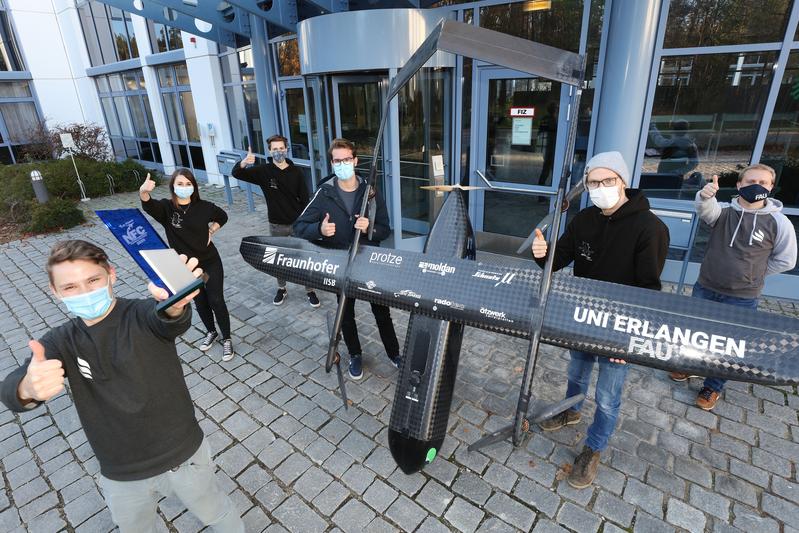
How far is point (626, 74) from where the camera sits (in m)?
4.59

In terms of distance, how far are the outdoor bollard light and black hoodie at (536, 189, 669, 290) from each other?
35.9ft

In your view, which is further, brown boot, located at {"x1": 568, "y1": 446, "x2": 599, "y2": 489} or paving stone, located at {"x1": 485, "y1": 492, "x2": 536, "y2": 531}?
brown boot, located at {"x1": 568, "y1": 446, "x2": 599, "y2": 489}

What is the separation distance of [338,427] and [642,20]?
5007mm

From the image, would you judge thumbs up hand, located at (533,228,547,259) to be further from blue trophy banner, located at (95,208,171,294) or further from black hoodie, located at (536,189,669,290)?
blue trophy banner, located at (95,208,171,294)

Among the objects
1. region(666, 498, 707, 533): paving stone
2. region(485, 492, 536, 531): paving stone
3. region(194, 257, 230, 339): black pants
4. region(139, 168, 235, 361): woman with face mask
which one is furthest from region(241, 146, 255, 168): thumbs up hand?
region(666, 498, 707, 533): paving stone

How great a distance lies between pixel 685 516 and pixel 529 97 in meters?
4.84

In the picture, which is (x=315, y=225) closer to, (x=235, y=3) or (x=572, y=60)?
(x=572, y=60)

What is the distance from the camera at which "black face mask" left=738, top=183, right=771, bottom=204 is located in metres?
2.88

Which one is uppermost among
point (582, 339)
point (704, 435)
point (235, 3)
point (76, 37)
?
point (76, 37)

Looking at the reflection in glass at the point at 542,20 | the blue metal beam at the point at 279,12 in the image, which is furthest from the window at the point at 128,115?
the reflection in glass at the point at 542,20

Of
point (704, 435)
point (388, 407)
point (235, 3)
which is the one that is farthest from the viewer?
point (235, 3)

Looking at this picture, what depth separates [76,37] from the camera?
14.9m

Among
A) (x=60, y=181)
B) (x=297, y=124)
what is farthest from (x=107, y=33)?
(x=297, y=124)

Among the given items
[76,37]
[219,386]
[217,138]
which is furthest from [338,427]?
[76,37]
